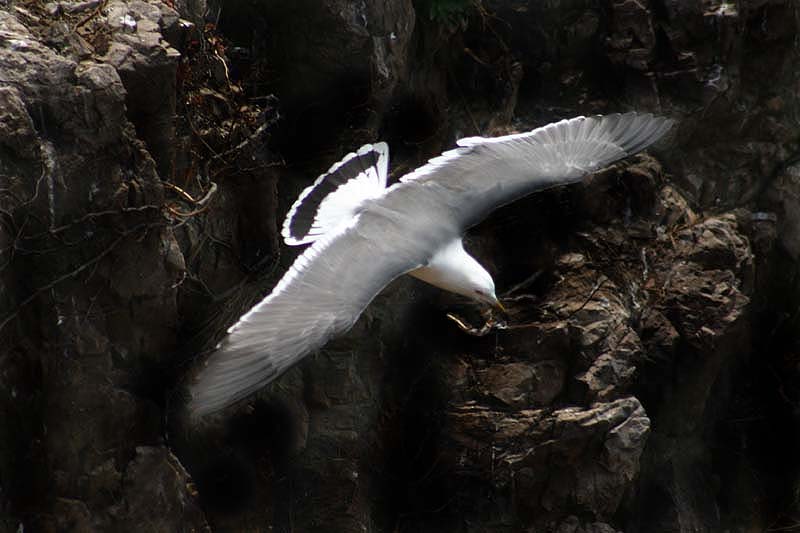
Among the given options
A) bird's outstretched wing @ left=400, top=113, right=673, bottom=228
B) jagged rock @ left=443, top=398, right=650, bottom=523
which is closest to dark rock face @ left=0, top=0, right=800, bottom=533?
jagged rock @ left=443, top=398, right=650, bottom=523

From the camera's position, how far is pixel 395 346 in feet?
19.4

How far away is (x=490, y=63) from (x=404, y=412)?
209cm

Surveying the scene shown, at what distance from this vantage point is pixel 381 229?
15.1ft

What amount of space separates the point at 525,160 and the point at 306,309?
4.75 feet

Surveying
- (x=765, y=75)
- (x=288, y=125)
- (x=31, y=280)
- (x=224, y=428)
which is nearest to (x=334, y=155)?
(x=288, y=125)

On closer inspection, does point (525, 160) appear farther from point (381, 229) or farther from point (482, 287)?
point (381, 229)

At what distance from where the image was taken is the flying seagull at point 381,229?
390 centimetres

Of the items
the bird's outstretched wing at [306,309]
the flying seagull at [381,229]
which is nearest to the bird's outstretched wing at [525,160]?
the flying seagull at [381,229]

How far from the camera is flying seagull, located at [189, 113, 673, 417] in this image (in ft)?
12.8

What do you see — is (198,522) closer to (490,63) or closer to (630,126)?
(630,126)

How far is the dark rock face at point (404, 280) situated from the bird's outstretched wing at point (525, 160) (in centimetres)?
93

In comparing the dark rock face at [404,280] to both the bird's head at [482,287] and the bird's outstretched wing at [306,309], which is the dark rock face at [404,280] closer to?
the bird's outstretched wing at [306,309]

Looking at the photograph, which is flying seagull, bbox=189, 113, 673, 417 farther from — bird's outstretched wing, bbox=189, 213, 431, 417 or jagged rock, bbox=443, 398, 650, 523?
jagged rock, bbox=443, 398, 650, 523

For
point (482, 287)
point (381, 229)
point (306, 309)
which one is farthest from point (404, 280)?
point (306, 309)
